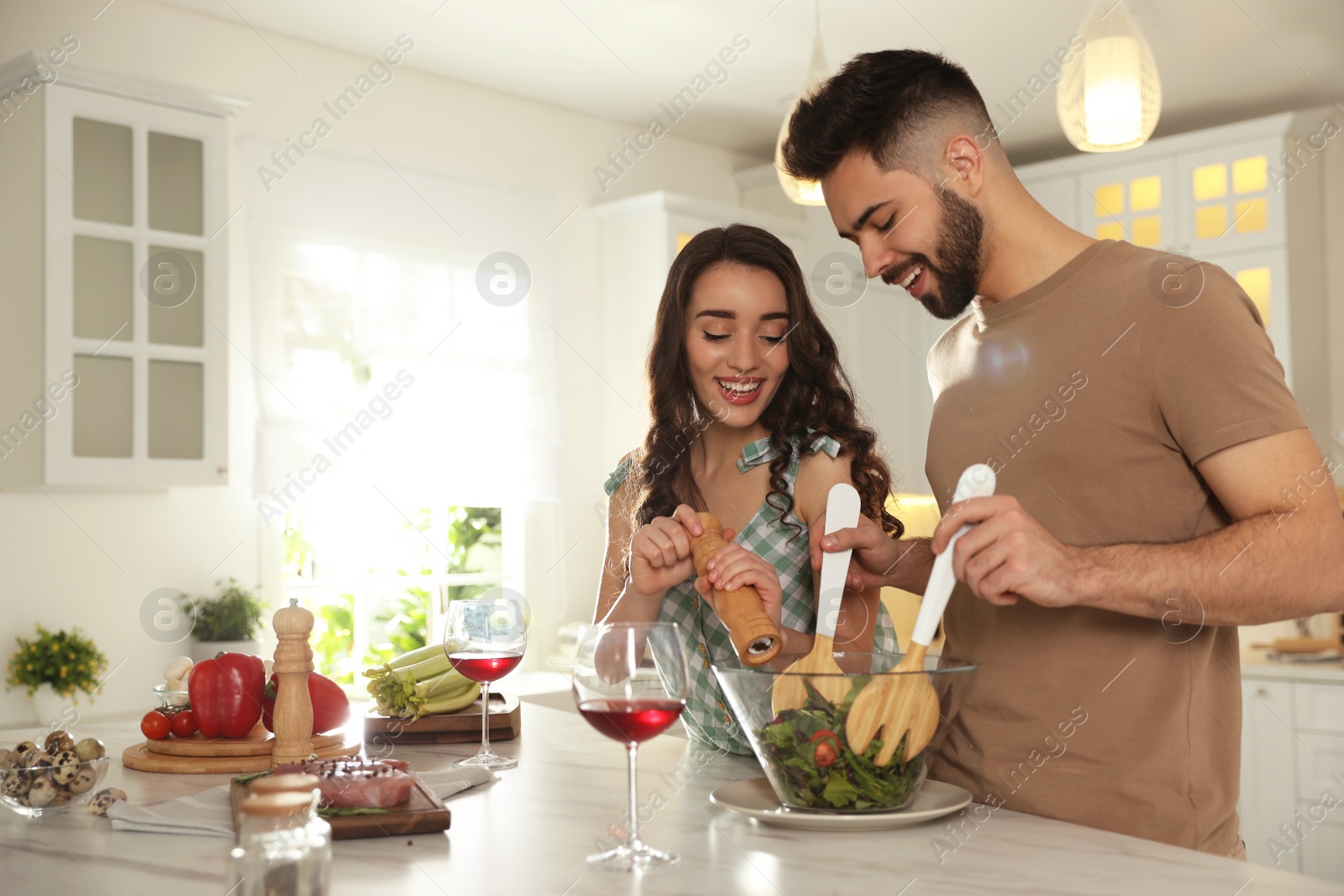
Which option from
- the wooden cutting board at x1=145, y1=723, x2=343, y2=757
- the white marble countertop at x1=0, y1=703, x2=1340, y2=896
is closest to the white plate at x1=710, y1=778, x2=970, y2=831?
the white marble countertop at x1=0, y1=703, x2=1340, y2=896

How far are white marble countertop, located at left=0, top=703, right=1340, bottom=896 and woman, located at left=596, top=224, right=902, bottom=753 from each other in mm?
502

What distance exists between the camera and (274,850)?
68 cm

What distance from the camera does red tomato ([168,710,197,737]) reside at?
1.46 metres

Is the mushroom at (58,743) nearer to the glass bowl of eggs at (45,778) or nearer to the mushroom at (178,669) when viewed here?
the glass bowl of eggs at (45,778)

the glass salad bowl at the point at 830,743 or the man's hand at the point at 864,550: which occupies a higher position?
the man's hand at the point at 864,550

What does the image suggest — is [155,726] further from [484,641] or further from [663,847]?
[663,847]

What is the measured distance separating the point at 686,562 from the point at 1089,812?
0.54m

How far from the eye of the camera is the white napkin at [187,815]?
3.51 feet

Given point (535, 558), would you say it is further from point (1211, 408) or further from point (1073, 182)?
point (1211, 408)

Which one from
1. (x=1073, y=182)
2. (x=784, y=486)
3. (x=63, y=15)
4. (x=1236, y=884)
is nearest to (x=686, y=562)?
(x=784, y=486)

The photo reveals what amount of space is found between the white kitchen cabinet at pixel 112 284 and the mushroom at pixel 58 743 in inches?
66.4

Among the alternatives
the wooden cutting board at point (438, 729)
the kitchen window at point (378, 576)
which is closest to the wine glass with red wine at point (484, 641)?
the wooden cutting board at point (438, 729)

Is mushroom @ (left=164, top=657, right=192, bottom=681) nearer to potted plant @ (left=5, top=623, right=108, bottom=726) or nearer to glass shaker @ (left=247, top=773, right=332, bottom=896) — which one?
glass shaker @ (left=247, top=773, right=332, bottom=896)

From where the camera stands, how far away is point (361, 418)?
11.6 feet
